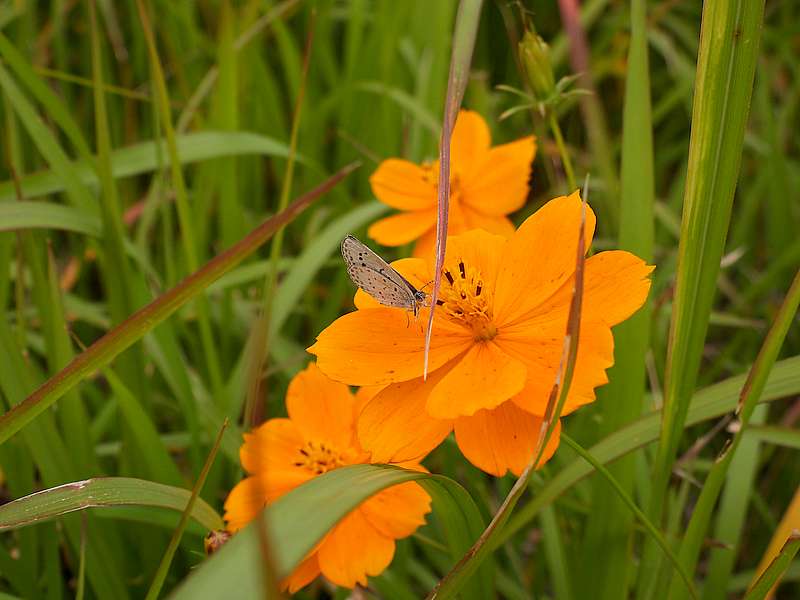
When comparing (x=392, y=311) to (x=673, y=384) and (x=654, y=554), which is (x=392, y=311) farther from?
(x=654, y=554)

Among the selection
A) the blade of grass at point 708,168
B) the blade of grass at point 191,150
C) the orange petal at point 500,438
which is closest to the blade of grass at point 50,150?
the blade of grass at point 191,150

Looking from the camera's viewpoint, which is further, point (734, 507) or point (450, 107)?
point (734, 507)

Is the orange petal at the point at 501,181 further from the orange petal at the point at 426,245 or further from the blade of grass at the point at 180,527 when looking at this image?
the blade of grass at the point at 180,527

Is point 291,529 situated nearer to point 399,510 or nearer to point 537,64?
point 399,510

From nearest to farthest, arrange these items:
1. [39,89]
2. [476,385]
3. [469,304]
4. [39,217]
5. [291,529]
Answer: [291,529]
[476,385]
[469,304]
[39,217]
[39,89]

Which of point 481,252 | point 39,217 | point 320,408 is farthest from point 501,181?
point 39,217

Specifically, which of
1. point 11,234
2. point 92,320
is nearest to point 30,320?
point 92,320
